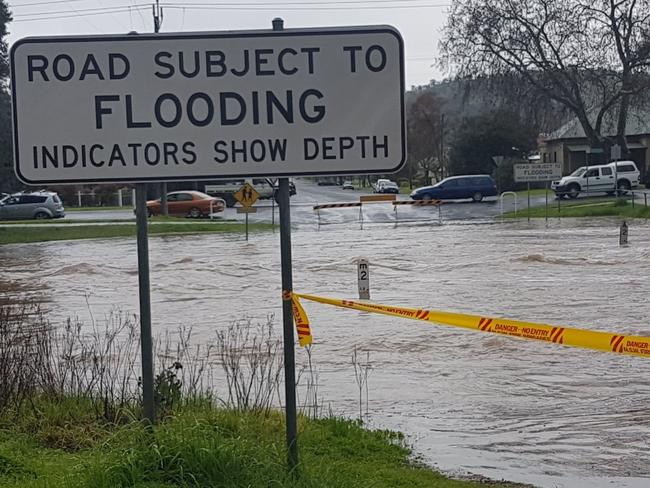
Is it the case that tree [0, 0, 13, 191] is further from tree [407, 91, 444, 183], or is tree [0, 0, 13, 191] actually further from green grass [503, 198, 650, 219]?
tree [407, 91, 444, 183]

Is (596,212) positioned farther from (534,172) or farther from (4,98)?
(4,98)

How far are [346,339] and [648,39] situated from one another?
51959mm

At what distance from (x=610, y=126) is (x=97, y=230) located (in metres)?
41.3

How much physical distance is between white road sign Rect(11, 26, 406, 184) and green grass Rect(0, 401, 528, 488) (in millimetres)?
1363

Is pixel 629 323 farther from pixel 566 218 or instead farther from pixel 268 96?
pixel 566 218

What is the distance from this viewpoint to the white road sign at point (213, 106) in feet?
14.6

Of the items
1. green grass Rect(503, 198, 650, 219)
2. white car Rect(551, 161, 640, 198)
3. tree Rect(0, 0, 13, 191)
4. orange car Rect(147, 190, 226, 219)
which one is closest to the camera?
green grass Rect(503, 198, 650, 219)

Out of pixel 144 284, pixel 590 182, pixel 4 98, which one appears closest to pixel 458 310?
pixel 144 284

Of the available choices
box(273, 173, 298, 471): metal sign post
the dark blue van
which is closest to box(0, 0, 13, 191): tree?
the dark blue van

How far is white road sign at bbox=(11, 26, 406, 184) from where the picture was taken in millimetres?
4445

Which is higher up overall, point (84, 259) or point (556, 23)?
point (556, 23)

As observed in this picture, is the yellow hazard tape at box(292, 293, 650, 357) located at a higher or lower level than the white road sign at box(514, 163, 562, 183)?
lower

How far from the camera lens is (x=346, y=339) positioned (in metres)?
13.2

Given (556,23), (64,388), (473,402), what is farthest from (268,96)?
(556,23)
